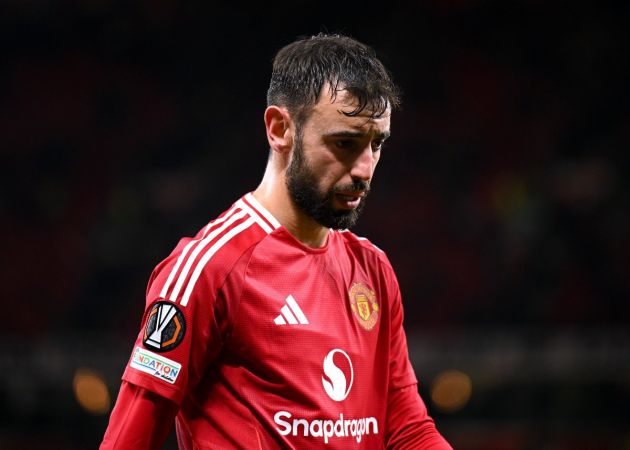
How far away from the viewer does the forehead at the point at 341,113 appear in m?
1.93

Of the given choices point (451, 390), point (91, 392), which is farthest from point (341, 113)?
point (91, 392)

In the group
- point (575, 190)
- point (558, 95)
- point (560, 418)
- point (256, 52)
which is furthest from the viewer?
point (256, 52)

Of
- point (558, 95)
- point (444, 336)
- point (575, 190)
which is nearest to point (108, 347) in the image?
point (444, 336)

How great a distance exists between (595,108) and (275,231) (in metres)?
8.80

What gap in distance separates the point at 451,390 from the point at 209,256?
617 cm

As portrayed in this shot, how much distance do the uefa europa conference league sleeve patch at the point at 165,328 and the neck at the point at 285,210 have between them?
0.37 metres

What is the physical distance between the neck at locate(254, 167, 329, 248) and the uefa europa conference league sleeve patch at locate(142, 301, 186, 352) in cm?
37

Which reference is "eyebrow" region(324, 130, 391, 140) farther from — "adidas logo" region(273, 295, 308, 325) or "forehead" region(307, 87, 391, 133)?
"adidas logo" region(273, 295, 308, 325)

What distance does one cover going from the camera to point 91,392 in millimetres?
7957

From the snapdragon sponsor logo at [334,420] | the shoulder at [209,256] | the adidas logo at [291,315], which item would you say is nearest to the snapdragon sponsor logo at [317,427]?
the snapdragon sponsor logo at [334,420]

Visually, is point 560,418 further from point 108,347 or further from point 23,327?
point 23,327

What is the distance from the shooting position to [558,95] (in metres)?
10.4

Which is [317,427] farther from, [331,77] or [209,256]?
[331,77]

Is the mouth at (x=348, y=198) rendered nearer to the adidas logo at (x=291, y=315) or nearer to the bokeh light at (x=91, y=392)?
the adidas logo at (x=291, y=315)
